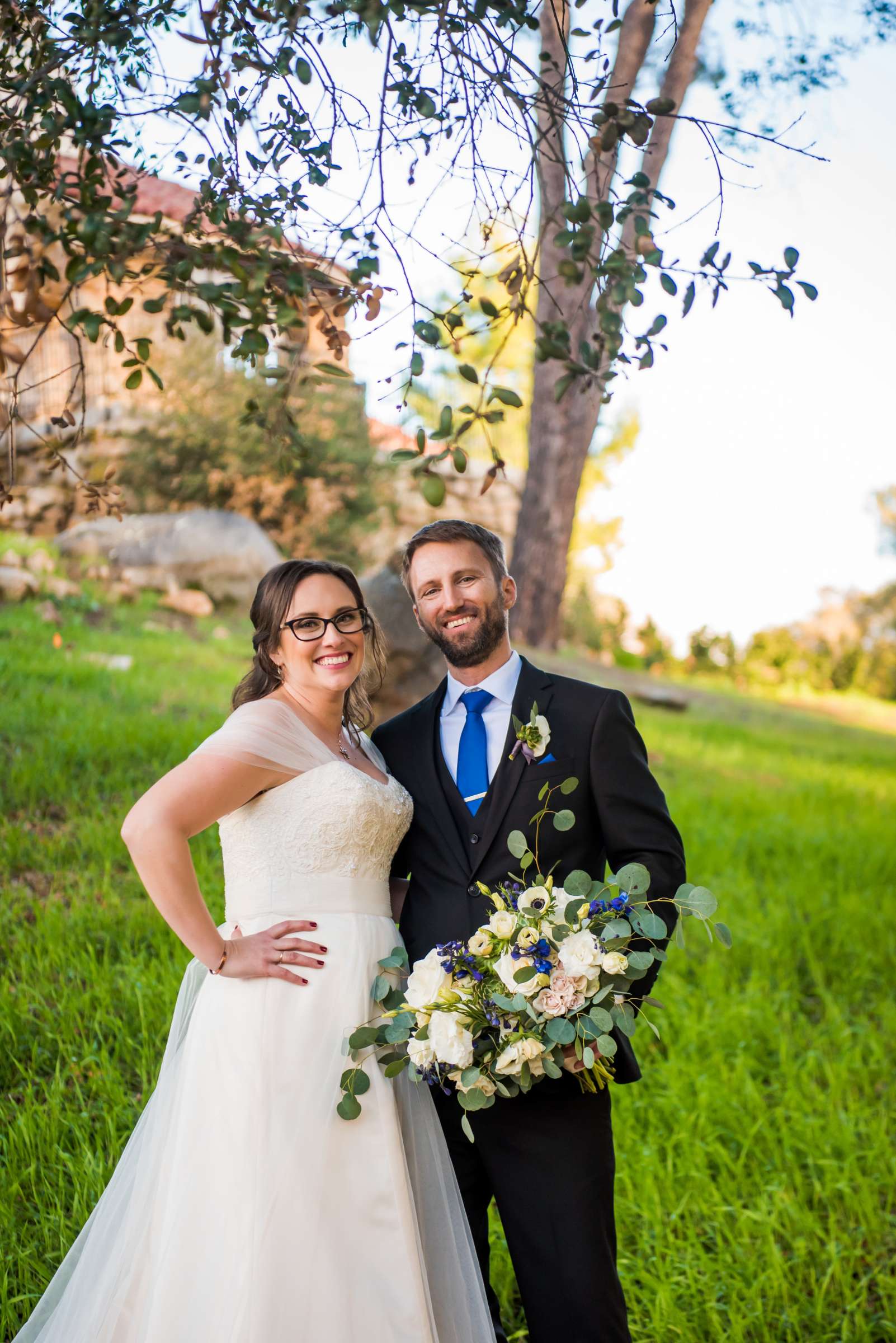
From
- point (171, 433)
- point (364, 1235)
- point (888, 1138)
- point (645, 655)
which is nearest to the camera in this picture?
point (364, 1235)

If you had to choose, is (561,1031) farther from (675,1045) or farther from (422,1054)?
(675,1045)


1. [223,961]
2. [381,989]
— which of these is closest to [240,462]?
[223,961]

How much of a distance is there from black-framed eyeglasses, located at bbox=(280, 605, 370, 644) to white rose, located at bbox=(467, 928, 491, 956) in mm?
1030

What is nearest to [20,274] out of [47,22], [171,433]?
[47,22]

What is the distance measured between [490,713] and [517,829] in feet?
1.28

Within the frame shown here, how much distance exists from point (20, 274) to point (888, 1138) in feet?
14.7

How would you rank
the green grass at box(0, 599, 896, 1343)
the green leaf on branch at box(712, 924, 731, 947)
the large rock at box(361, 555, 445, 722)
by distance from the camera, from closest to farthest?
1. the green leaf on branch at box(712, 924, 731, 947)
2. the green grass at box(0, 599, 896, 1343)
3. the large rock at box(361, 555, 445, 722)

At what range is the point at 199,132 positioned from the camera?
2418 mm

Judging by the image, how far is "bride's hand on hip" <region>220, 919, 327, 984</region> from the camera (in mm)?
2572

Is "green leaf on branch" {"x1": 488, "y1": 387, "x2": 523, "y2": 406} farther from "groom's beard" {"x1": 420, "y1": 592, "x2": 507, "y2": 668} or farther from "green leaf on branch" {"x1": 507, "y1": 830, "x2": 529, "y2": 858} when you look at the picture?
"groom's beard" {"x1": 420, "y1": 592, "x2": 507, "y2": 668}

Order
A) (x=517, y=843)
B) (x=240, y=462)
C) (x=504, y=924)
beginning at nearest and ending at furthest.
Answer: (x=504, y=924), (x=517, y=843), (x=240, y=462)

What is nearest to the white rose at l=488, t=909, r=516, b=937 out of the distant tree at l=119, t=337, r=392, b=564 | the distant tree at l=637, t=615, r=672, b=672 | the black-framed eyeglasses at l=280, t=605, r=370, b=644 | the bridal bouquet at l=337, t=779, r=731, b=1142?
the bridal bouquet at l=337, t=779, r=731, b=1142

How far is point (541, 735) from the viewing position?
2729 millimetres

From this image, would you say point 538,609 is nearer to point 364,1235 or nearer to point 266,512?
point 266,512
